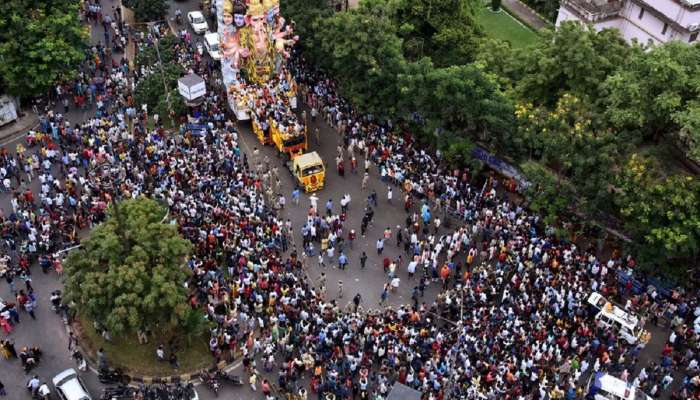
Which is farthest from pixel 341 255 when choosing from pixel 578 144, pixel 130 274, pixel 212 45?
pixel 212 45

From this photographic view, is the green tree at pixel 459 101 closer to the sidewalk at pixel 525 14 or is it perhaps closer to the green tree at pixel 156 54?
the green tree at pixel 156 54

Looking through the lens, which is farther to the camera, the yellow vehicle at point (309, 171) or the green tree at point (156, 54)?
the green tree at point (156, 54)

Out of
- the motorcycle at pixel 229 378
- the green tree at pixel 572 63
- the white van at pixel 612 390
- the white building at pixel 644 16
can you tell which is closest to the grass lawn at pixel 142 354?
the motorcycle at pixel 229 378

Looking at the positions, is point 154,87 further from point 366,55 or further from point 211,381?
point 211,381

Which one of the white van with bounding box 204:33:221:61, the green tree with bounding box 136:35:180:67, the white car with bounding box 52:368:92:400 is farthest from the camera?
the white van with bounding box 204:33:221:61

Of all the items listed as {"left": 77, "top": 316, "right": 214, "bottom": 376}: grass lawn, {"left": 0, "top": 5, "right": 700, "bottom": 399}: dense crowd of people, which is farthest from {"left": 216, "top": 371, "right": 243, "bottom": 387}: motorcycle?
{"left": 77, "top": 316, "right": 214, "bottom": 376}: grass lawn

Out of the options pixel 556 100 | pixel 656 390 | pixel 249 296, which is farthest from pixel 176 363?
pixel 556 100

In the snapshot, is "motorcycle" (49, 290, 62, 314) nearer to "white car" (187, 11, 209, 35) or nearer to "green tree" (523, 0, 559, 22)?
"white car" (187, 11, 209, 35)
